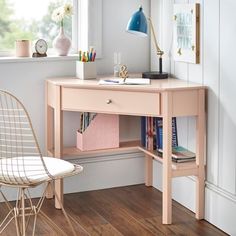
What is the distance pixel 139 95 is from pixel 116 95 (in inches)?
5.7

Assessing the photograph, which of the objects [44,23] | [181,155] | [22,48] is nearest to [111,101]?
[181,155]

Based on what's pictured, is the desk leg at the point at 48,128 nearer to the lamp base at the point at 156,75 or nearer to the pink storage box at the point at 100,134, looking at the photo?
the pink storage box at the point at 100,134

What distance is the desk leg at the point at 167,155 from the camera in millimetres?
3381

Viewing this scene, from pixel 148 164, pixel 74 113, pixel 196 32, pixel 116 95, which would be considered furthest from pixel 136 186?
pixel 196 32

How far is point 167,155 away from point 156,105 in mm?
281

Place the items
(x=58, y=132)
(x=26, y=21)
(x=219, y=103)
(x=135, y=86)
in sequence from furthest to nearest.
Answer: (x=26, y=21) → (x=58, y=132) → (x=135, y=86) → (x=219, y=103)

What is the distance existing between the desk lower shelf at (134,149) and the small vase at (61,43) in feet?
2.06

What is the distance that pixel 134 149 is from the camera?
422cm

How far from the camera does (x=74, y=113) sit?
4.08 metres

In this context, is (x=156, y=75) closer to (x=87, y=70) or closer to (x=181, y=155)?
(x=87, y=70)

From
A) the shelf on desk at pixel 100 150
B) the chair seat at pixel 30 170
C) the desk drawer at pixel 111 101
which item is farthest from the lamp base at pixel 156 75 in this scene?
the chair seat at pixel 30 170

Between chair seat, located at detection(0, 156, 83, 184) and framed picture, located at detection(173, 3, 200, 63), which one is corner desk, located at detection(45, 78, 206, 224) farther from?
chair seat, located at detection(0, 156, 83, 184)

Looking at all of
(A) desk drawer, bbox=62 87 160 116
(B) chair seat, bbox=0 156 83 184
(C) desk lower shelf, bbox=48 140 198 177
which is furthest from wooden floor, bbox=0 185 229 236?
(A) desk drawer, bbox=62 87 160 116

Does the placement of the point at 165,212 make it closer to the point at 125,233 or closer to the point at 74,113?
the point at 125,233
